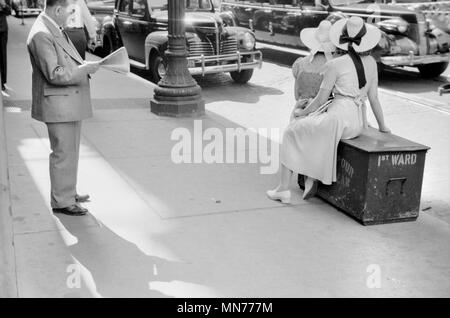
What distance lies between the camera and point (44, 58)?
15.3 ft

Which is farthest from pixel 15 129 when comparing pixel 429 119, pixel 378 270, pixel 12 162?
pixel 429 119

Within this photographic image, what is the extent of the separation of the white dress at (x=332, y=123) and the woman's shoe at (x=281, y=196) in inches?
10.2

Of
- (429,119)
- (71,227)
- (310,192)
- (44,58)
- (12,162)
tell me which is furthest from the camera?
(429,119)

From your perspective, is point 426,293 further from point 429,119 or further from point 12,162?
point 429,119

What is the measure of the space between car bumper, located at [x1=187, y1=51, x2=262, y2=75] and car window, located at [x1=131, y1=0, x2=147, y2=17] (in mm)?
2046

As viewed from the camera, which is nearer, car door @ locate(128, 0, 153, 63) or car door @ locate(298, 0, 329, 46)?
car door @ locate(128, 0, 153, 63)

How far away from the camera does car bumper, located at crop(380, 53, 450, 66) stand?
1226 centimetres

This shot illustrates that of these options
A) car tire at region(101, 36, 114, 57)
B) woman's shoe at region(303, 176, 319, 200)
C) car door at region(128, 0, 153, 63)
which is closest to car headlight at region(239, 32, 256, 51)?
car door at region(128, 0, 153, 63)

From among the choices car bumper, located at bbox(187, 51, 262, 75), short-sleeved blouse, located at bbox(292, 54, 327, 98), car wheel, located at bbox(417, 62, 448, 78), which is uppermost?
short-sleeved blouse, located at bbox(292, 54, 327, 98)

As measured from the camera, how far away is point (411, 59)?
12.3 meters

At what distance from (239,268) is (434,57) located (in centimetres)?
984

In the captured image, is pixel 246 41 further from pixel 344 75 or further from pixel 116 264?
pixel 116 264

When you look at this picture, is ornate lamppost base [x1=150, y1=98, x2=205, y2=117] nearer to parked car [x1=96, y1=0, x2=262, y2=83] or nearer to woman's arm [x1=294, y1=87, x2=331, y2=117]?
parked car [x1=96, y1=0, x2=262, y2=83]

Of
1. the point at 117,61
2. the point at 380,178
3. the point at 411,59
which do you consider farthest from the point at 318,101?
the point at 411,59
